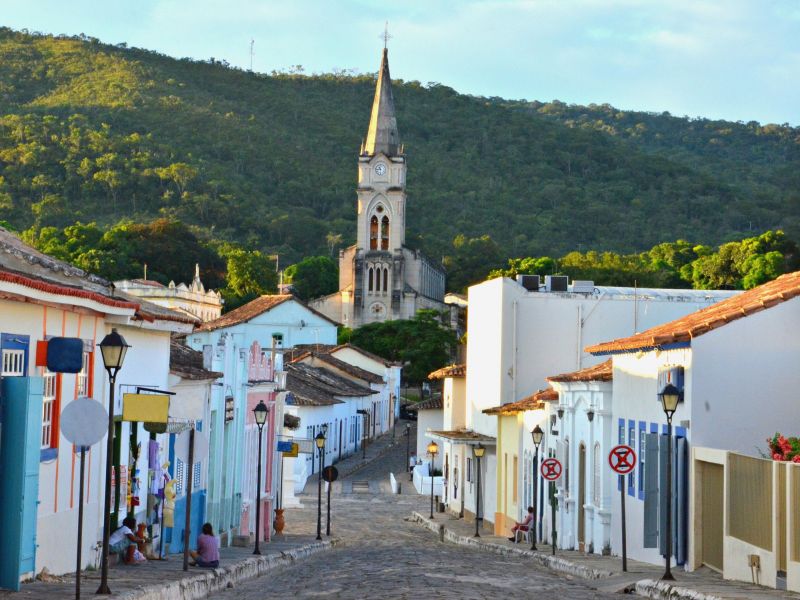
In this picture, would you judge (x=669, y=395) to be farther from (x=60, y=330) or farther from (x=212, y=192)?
(x=212, y=192)

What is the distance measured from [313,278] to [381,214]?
16.7m

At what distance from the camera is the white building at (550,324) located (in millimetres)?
44094

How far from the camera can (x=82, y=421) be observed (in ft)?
49.6

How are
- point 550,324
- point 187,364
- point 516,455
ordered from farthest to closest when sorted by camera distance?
1. point 550,324
2. point 516,455
3. point 187,364

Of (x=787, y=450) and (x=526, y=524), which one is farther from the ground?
(x=787, y=450)

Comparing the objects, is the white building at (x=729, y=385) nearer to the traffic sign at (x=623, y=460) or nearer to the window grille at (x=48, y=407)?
the traffic sign at (x=623, y=460)

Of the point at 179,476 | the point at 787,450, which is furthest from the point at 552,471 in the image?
the point at 787,450

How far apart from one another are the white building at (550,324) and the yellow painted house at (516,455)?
2.33 m

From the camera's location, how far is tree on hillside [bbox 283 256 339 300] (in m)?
159

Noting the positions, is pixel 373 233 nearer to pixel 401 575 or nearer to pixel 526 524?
pixel 526 524

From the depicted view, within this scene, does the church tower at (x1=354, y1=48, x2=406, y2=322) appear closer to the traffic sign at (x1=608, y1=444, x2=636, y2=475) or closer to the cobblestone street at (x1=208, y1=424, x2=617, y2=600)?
the cobblestone street at (x1=208, y1=424, x2=617, y2=600)

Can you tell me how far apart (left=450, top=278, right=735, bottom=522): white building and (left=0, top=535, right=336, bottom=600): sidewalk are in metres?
17.3

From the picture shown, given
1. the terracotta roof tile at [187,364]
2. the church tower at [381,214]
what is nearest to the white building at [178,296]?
the church tower at [381,214]

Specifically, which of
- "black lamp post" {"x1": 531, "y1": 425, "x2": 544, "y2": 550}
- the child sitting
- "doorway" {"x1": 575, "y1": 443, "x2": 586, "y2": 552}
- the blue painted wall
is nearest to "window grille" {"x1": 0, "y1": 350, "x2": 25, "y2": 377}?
the blue painted wall
